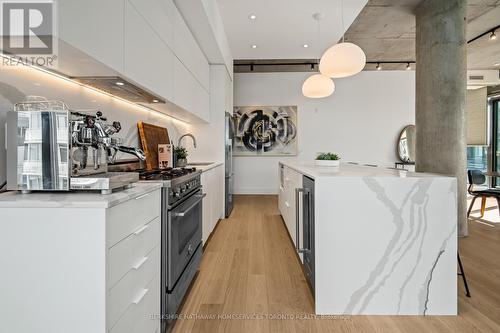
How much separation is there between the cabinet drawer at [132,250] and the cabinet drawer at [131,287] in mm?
27

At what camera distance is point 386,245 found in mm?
1816

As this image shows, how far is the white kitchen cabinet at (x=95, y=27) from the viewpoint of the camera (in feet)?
3.57

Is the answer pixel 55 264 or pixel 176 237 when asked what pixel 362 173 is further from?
pixel 55 264

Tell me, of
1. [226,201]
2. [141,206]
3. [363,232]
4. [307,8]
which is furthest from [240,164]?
[141,206]

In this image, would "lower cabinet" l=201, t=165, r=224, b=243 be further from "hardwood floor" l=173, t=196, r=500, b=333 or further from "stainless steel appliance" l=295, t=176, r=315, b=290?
"stainless steel appliance" l=295, t=176, r=315, b=290

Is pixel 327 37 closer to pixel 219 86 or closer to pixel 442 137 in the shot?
pixel 219 86

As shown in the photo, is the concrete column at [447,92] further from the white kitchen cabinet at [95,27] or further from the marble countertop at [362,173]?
the white kitchen cabinet at [95,27]

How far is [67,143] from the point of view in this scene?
3.68ft

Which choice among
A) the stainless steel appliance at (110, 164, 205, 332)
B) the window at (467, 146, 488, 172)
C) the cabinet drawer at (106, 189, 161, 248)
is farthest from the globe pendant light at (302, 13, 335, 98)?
the window at (467, 146, 488, 172)

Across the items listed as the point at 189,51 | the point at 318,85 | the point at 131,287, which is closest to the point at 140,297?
the point at 131,287

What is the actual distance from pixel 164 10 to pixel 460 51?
12.0 feet

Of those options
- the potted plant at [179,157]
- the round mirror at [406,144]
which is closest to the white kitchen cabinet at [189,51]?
the potted plant at [179,157]

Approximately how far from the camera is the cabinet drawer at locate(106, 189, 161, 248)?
1.02 m

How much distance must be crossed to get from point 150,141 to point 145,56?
105 cm
